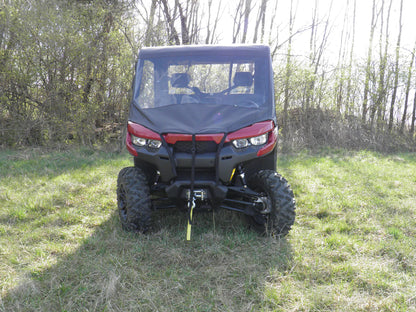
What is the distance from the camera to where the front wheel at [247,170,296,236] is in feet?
11.7

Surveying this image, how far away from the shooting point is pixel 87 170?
6.98 meters

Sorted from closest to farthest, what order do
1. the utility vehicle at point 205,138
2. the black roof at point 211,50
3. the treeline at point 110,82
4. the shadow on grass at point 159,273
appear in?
1. the shadow on grass at point 159,273
2. the utility vehicle at point 205,138
3. the black roof at point 211,50
4. the treeline at point 110,82

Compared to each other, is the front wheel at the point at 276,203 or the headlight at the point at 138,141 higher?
the headlight at the point at 138,141

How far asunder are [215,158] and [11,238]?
228 cm

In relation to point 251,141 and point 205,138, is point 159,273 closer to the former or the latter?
point 205,138

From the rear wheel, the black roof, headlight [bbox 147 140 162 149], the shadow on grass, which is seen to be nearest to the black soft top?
the black roof

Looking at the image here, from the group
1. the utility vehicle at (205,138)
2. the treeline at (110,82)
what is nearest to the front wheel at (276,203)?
the utility vehicle at (205,138)

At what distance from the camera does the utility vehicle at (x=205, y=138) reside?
3.44 m

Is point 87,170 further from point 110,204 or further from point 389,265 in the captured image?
point 389,265

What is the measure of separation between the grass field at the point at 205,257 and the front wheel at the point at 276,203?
15 cm

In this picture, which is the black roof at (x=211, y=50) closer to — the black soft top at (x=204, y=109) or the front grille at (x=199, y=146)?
the black soft top at (x=204, y=109)

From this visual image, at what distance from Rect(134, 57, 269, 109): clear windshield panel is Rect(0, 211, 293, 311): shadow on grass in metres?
1.42

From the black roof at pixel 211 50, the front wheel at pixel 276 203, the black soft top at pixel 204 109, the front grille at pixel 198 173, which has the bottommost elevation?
the front wheel at pixel 276 203

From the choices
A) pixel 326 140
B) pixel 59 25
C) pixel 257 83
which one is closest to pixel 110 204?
pixel 257 83
